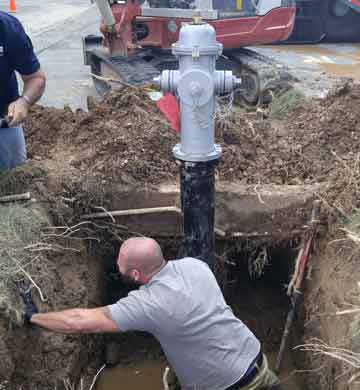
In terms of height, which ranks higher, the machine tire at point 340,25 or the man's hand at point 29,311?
the machine tire at point 340,25

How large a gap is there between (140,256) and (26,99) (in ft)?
5.05

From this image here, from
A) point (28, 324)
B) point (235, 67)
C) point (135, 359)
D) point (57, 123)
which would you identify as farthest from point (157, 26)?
point (28, 324)

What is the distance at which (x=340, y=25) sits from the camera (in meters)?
13.0

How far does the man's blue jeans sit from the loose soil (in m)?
0.11

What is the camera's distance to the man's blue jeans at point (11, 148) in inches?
141

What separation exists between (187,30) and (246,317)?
268 cm

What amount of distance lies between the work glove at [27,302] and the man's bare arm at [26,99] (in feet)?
3.62

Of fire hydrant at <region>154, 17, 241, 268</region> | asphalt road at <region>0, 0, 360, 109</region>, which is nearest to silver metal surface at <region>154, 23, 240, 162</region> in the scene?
fire hydrant at <region>154, 17, 241, 268</region>

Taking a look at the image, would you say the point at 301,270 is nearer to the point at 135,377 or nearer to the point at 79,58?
the point at 135,377

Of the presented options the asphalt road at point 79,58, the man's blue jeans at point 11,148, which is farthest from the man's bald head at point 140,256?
the asphalt road at point 79,58

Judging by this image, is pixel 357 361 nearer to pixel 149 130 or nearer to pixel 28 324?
pixel 28 324

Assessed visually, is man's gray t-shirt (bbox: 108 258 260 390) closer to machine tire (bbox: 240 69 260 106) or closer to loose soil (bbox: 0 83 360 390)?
loose soil (bbox: 0 83 360 390)

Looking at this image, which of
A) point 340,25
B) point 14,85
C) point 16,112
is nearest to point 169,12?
point 14,85

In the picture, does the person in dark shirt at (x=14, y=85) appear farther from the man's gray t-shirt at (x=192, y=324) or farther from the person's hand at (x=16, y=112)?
the man's gray t-shirt at (x=192, y=324)
